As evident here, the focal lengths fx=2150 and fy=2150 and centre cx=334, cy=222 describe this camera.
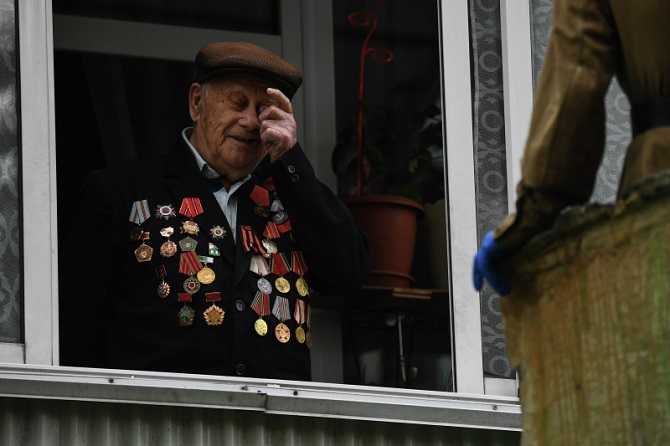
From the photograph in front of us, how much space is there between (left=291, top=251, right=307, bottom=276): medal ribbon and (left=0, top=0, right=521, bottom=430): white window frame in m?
0.42

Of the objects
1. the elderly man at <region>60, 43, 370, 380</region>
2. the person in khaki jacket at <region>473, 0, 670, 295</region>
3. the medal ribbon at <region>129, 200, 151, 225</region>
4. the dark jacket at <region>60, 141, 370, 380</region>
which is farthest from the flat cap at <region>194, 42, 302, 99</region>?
the person in khaki jacket at <region>473, 0, 670, 295</region>

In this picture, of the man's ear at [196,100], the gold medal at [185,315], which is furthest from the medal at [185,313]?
the man's ear at [196,100]

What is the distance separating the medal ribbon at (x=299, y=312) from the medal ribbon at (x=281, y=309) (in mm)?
41

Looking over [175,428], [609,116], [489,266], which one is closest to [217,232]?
[175,428]

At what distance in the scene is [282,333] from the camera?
7.34m

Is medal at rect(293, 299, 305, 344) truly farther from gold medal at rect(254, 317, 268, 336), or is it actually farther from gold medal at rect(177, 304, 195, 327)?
gold medal at rect(177, 304, 195, 327)

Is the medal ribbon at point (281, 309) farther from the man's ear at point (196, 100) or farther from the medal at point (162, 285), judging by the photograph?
the man's ear at point (196, 100)

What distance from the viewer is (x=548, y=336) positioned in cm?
445

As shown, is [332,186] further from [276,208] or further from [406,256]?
[276,208]

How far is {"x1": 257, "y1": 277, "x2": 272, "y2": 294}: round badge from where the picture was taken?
7355 millimetres

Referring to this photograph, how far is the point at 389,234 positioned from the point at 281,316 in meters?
1.29

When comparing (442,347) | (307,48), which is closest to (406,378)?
(442,347)

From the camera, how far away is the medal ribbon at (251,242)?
7.40 meters

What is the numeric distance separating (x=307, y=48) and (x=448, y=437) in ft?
7.66
